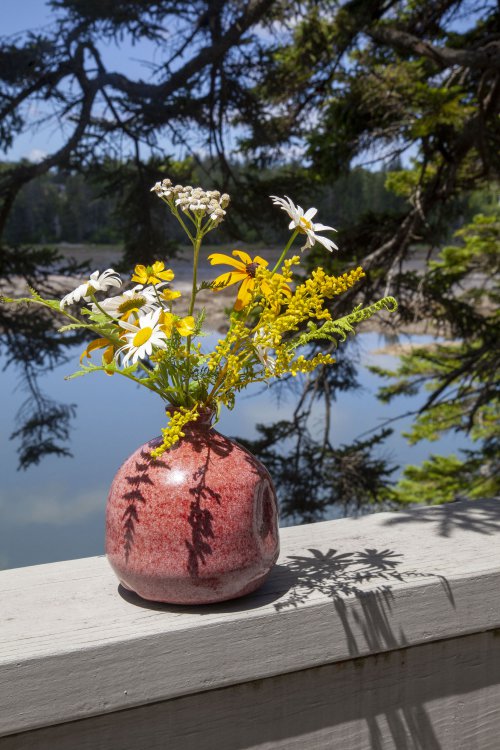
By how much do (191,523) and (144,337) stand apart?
242 millimetres

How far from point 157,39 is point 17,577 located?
4317 mm

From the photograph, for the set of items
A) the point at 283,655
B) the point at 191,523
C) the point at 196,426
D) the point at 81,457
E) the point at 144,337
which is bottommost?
the point at 81,457

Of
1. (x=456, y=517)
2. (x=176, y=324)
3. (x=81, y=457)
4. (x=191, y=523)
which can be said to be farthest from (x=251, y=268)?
(x=81, y=457)

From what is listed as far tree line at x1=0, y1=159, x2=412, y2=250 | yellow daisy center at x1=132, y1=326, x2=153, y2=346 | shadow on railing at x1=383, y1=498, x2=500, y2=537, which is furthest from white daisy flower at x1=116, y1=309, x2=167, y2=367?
far tree line at x1=0, y1=159, x2=412, y2=250

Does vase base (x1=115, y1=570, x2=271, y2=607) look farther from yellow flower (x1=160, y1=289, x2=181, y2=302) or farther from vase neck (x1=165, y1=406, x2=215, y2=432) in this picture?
yellow flower (x1=160, y1=289, x2=181, y2=302)

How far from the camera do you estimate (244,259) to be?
1.14 metres

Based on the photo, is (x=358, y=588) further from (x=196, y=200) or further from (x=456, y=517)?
(x=196, y=200)

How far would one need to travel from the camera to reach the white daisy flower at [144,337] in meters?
1.03

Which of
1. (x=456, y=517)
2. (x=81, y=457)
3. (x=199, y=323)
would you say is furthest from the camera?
(x=81, y=457)

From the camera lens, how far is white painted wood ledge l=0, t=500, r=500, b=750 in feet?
3.35

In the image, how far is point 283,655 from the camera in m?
1.12

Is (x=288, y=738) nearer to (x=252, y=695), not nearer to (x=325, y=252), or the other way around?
(x=252, y=695)

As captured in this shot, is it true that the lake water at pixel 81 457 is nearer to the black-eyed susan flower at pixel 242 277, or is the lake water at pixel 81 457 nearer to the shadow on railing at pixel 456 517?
the shadow on railing at pixel 456 517

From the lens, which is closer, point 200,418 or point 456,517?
point 200,418
